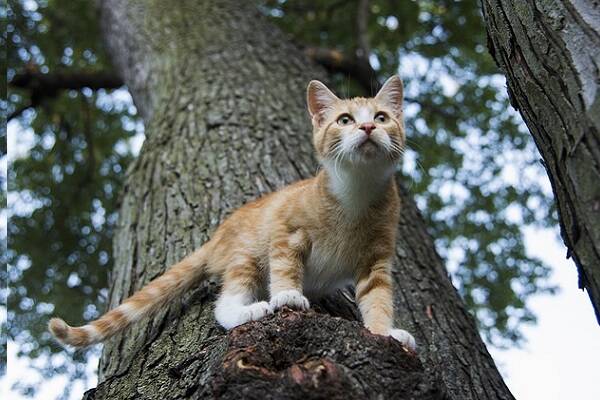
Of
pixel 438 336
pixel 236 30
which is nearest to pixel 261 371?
pixel 438 336

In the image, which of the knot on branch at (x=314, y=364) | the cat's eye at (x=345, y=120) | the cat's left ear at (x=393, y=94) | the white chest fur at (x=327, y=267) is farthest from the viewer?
the cat's left ear at (x=393, y=94)

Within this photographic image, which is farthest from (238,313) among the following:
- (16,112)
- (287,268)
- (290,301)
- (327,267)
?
(16,112)

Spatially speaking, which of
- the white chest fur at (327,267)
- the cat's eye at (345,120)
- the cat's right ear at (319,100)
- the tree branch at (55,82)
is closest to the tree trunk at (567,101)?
the white chest fur at (327,267)

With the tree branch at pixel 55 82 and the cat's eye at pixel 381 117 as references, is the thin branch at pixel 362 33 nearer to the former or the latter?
the tree branch at pixel 55 82

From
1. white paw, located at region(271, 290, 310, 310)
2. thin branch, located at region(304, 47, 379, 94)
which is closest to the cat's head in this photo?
white paw, located at region(271, 290, 310, 310)

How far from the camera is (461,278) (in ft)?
22.7

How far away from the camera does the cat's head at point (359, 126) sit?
10.3 feet

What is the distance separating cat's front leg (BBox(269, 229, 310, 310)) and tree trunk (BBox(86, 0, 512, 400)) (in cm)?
27

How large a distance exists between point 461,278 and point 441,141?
1558 millimetres

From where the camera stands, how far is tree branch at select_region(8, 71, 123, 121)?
671 centimetres

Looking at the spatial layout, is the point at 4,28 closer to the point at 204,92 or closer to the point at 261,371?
the point at 204,92

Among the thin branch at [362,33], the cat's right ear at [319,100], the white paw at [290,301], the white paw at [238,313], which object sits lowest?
the white paw at [238,313]

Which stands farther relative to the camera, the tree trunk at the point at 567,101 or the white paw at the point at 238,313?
the white paw at the point at 238,313

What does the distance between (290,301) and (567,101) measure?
1329 mm
